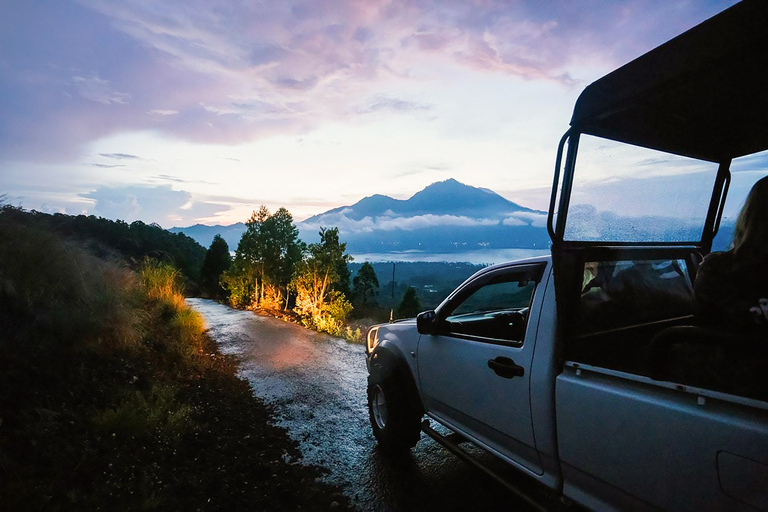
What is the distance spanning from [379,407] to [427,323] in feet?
4.91

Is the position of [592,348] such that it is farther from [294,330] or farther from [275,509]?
[294,330]

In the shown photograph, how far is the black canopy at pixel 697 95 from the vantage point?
1.74 m

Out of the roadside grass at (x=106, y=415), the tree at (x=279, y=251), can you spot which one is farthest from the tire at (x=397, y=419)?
the tree at (x=279, y=251)

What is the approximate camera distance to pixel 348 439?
4.65m

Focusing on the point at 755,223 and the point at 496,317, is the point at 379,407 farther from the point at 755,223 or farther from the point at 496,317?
the point at 755,223

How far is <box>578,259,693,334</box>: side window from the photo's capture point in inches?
104

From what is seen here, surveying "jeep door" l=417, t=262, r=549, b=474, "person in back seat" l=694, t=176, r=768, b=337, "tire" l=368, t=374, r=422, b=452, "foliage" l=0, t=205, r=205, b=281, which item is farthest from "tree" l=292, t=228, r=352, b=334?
"person in back seat" l=694, t=176, r=768, b=337

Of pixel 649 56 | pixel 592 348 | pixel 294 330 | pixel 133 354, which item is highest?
pixel 649 56

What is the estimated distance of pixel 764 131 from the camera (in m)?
2.98

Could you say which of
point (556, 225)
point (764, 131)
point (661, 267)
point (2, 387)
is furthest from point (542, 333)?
point (2, 387)

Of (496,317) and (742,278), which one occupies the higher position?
(742,278)

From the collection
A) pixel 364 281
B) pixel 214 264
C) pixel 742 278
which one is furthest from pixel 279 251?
pixel 364 281

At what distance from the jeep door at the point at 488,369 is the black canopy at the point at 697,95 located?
1108 mm

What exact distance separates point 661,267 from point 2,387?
18.7ft
